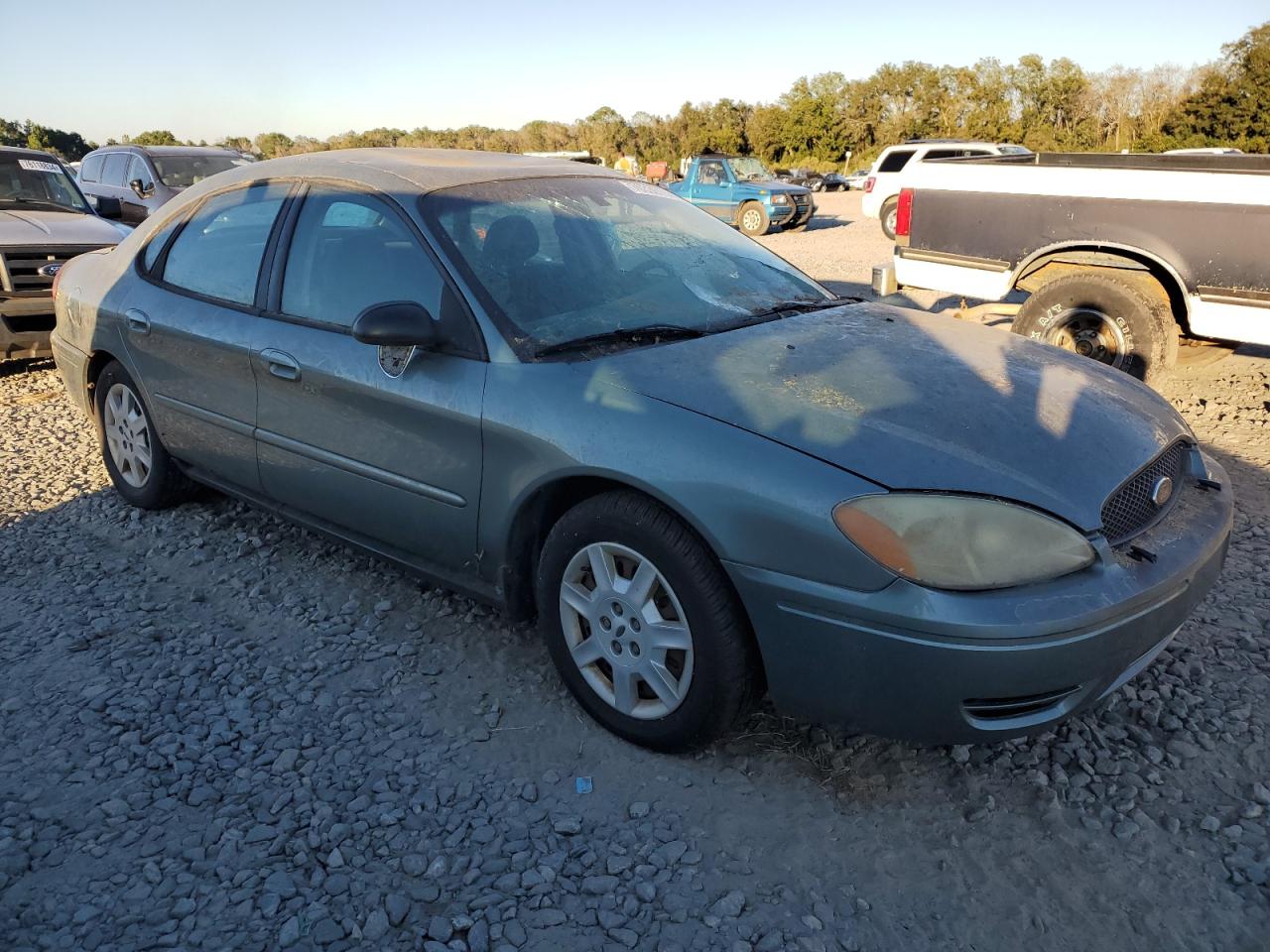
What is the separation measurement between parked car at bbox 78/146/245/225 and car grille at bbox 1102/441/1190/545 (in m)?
11.9

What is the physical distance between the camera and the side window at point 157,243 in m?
4.13

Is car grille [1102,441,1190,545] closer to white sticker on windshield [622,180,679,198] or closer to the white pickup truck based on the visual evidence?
white sticker on windshield [622,180,679,198]

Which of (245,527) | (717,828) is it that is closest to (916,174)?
(245,527)

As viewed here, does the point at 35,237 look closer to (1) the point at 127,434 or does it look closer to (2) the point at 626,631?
(1) the point at 127,434

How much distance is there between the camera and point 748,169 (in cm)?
2188

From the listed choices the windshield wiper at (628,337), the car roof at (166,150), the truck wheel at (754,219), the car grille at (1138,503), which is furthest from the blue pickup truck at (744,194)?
the car grille at (1138,503)

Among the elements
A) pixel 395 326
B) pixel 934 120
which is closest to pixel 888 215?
pixel 395 326

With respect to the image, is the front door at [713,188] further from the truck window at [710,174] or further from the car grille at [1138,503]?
the car grille at [1138,503]

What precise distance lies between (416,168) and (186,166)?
35.9 feet

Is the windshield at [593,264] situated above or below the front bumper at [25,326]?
above

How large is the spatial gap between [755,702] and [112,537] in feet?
10.8

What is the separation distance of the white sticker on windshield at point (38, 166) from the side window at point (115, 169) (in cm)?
442

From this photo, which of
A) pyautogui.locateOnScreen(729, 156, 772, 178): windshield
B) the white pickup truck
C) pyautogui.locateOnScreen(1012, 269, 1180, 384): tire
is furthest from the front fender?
pyautogui.locateOnScreen(729, 156, 772, 178): windshield

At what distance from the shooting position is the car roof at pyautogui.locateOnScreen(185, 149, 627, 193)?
3293mm
